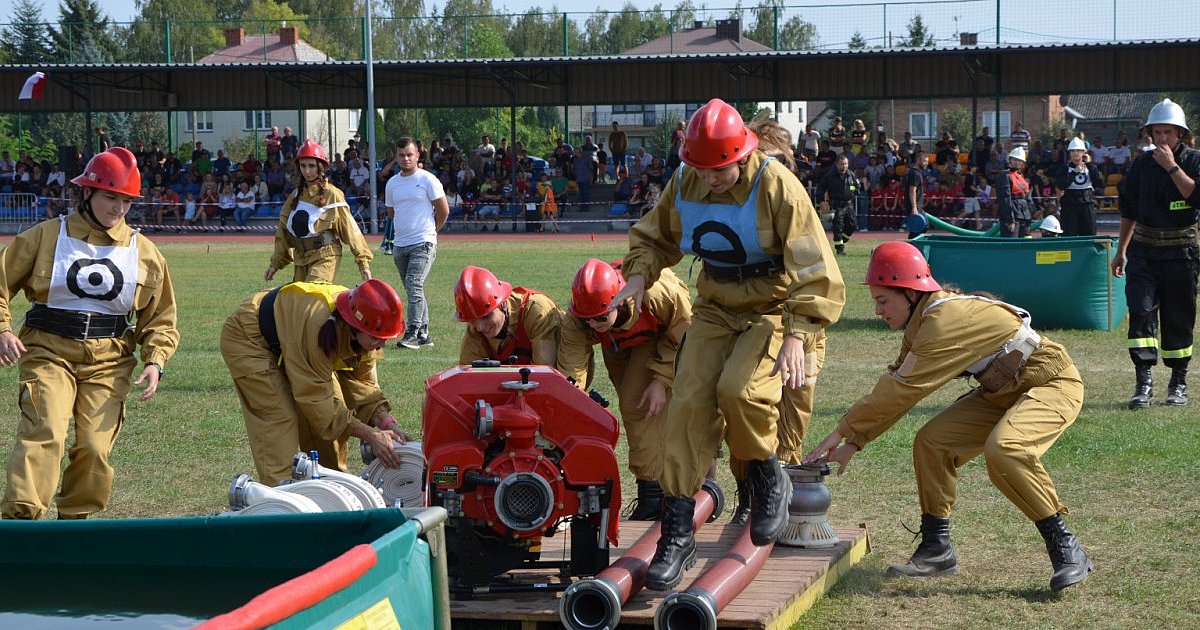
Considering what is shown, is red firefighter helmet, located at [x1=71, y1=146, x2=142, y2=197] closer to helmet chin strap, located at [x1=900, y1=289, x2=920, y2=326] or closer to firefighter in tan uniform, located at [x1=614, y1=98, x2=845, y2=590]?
firefighter in tan uniform, located at [x1=614, y1=98, x2=845, y2=590]

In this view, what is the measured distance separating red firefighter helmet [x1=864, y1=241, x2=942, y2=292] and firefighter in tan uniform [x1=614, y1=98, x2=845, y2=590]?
1.33 ft

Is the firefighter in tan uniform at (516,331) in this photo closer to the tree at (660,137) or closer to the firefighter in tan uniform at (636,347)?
the firefighter in tan uniform at (636,347)

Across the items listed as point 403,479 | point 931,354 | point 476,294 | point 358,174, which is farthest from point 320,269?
point 358,174

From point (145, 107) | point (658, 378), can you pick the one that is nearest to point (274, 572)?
point (658, 378)

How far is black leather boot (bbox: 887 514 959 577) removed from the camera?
6191 mm

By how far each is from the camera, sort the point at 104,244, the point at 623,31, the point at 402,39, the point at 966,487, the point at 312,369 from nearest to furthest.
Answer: the point at 312,369 → the point at 104,244 → the point at 966,487 → the point at 402,39 → the point at 623,31

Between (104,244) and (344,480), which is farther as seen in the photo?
(104,244)

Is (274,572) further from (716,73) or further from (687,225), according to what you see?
(716,73)

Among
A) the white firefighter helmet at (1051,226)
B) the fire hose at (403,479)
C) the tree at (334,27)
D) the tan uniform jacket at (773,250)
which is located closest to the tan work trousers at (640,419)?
the tan uniform jacket at (773,250)

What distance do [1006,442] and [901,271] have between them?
84 cm

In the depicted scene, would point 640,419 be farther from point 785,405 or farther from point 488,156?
point 488,156

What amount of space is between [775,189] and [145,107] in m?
37.3

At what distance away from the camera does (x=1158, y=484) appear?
7.74 m

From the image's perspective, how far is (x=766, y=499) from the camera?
5.79m
